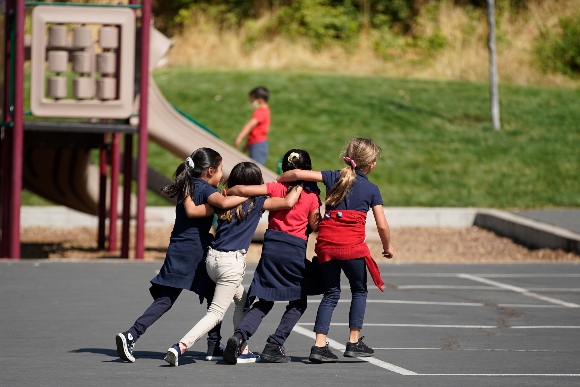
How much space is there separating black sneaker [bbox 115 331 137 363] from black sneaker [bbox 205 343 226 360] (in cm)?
56

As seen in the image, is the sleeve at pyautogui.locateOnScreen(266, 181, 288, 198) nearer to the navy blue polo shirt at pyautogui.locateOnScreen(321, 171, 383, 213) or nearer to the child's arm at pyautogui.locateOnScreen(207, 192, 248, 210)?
the child's arm at pyautogui.locateOnScreen(207, 192, 248, 210)

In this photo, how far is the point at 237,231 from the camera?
7488mm

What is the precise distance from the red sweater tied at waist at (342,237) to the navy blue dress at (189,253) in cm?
75

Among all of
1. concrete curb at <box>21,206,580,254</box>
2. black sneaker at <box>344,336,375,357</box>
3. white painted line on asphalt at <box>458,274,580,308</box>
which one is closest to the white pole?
concrete curb at <box>21,206,580,254</box>

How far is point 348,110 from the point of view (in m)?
24.2

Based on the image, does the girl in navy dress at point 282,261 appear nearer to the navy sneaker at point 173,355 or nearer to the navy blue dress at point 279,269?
the navy blue dress at point 279,269

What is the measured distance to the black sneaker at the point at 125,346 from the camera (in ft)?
24.2

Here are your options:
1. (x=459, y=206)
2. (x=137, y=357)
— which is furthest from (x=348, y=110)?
(x=137, y=357)

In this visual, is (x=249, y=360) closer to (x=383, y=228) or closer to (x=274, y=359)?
(x=274, y=359)

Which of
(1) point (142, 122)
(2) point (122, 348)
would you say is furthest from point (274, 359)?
(1) point (142, 122)

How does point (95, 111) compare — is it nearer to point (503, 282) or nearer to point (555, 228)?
point (503, 282)

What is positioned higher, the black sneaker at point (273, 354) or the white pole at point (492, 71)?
the white pole at point (492, 71)

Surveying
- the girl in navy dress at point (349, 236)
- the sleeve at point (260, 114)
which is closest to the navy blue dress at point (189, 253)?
the girl in navy dress at point (349, 236)

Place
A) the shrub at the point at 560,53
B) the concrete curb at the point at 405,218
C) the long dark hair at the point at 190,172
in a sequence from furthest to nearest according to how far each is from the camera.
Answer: the shrub at the point at 560,53
the concrete curb at the point at 405,218
the long dark hair at the point at 190,172
